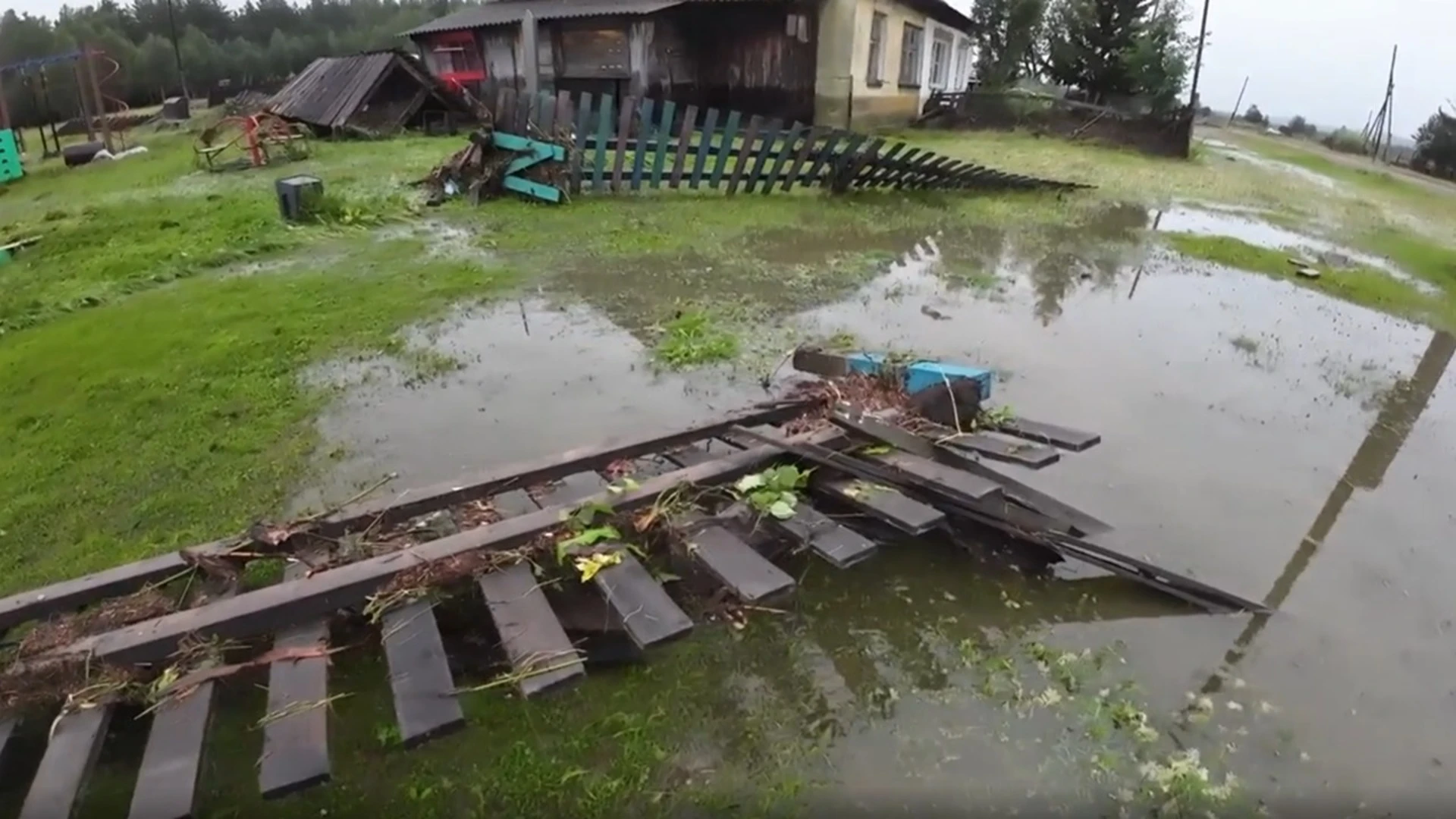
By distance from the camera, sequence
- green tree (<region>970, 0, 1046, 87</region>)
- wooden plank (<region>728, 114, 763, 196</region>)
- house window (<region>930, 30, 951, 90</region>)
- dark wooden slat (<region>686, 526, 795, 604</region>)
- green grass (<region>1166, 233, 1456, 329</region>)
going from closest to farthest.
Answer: dark wooden slat (<region>686, 526, 795, 604</region>) < green grass (<region>1166, 233, 1456, 329</region>) < wooden plank (<region>728, 114, 763, 196</region>) < house window (<region>930, 30, 951, 90</region>) < green tree (<region>970, 0, 1046, 87</region>)

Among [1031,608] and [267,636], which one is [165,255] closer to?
[267,636]

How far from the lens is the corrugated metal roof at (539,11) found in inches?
659

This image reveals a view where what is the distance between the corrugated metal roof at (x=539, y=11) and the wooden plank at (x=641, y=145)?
6987 millimetres

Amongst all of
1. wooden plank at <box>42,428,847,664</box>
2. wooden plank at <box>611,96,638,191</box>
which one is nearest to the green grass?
wooden plank at <box>611,96,638,191</box>

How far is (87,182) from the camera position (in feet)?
46.8

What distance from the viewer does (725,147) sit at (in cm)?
1091

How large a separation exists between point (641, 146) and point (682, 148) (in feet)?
1.74

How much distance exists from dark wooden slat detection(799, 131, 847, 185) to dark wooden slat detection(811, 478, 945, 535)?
8622mm

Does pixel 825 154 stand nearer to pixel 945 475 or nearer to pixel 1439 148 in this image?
pixel 945 475

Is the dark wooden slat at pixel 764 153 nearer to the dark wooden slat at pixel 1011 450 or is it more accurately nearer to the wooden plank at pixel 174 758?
the dark wooden slat at pixel 1011 450

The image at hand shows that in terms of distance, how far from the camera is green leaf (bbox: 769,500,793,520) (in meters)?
3.09

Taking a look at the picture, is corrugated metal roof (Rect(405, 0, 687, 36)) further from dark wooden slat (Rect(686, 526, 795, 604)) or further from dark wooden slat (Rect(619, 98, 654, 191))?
dark wooden slat (Rect(686, 526, 795, 604))

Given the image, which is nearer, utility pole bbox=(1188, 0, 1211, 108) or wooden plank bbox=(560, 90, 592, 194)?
wooden plank bbox=(560, 90, 592, 194)

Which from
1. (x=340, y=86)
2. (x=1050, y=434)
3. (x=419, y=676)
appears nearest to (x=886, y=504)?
(x=1050, y=434)
